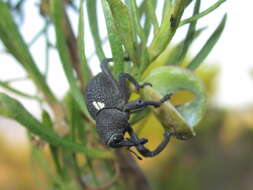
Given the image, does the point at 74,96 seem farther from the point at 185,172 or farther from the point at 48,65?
the point at 185,172

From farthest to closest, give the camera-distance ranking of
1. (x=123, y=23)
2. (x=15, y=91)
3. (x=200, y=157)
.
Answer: (x=200, y=157) < (x=15, y=91) < (x=123, y=23)

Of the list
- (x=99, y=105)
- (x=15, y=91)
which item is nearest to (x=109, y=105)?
(x=99, y=105)

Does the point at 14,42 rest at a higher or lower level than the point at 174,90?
higher

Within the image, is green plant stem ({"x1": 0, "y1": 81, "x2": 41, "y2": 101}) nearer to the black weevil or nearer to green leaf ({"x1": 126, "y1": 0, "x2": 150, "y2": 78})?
the black weevil

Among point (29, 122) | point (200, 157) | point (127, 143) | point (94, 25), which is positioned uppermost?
point (94, 25)

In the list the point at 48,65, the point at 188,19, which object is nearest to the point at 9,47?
the point at 48,65

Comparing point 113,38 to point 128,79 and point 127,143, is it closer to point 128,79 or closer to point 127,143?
point 128,79
